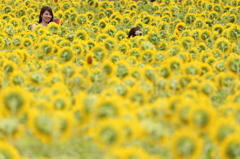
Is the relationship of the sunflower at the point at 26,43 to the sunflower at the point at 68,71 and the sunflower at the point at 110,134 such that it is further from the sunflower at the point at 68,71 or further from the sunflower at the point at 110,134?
the sunflower at the point at 110,134

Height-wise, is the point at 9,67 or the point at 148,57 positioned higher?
the point at 148,57

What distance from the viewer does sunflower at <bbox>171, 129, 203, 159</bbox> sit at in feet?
12.1

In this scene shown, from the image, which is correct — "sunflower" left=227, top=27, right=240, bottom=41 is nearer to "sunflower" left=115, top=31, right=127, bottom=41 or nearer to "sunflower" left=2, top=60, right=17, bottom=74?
"sunflower" left=115, top=31, right=127, bottom=41

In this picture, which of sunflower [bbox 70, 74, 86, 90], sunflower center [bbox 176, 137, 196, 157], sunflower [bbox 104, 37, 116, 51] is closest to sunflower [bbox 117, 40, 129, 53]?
sunflower [bbox 104, 37, 116, 51]

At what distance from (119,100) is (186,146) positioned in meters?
0.89

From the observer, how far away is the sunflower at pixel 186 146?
3.69 meters

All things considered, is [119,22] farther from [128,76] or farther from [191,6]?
[128,76]

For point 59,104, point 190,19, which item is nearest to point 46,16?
A: point 190,19

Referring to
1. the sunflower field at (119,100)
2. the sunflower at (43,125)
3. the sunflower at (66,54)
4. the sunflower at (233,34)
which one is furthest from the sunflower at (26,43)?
the sunflower at (43,125)

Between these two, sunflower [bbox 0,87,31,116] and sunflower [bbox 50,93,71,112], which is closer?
sunflower [bbox 0,87,31,116]

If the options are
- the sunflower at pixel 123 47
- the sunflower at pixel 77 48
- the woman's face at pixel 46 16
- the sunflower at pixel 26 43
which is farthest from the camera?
the woman's face at pixel 46 16

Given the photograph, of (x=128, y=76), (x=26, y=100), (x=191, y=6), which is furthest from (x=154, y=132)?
(x=191, y=6)

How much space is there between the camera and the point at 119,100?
4.34m

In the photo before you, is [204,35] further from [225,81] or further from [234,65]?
[225,81]
